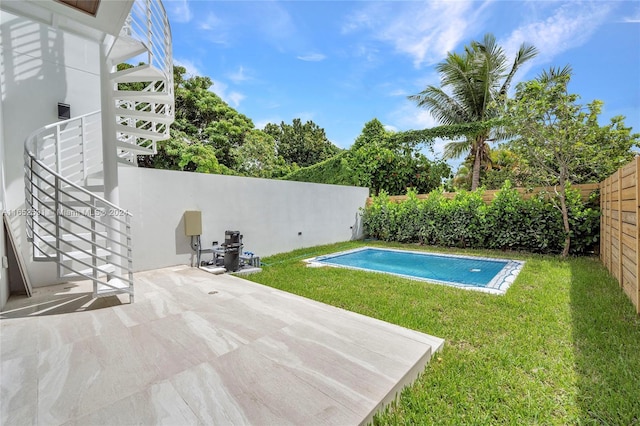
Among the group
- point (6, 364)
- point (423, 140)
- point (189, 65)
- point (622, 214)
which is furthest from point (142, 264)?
point (189, 65)

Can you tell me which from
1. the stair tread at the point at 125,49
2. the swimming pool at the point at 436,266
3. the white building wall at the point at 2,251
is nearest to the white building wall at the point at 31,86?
the white building wall at the point at 2,251

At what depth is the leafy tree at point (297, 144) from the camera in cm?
2402

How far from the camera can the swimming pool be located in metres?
5.03

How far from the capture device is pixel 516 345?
2633mm

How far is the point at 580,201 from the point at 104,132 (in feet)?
32.7

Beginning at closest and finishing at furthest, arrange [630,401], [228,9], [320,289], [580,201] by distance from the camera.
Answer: [630,401], [320,289], [228,9], [580,201]

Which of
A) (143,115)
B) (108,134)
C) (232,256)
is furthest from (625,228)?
(143,115)

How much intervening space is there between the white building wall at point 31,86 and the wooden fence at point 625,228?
7.96 metres

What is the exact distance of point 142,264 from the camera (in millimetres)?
5199

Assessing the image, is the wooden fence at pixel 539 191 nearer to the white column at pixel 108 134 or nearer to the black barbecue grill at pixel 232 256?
the black barbecue grill at pixel 232 256

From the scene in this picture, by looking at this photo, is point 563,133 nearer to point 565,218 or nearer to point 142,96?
point 565,218

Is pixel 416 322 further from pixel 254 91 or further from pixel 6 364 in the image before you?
pixel 254 91

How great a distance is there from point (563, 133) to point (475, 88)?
7.16 metres

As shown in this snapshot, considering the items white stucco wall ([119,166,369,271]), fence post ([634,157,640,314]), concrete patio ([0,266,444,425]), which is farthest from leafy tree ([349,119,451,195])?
concrete patio ([0,266,444,425])
